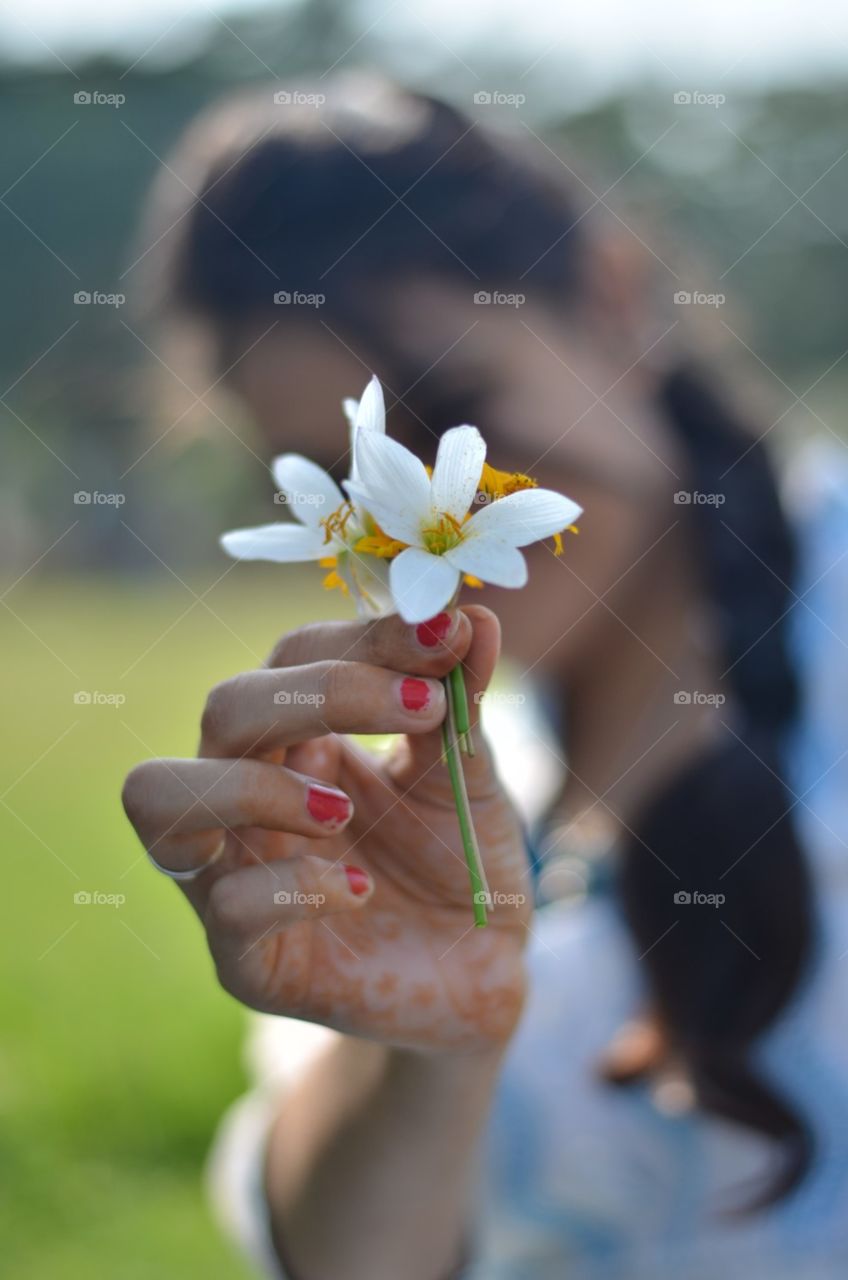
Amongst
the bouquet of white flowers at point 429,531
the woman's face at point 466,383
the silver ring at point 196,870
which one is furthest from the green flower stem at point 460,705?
the woman's face at point 466,383

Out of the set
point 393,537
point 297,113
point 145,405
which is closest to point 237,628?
point 145,405

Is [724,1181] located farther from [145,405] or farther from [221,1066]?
[221,1066]

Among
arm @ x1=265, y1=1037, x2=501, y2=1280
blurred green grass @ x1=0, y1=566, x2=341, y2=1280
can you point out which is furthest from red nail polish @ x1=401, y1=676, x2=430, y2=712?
blurred green grass @ x1=0, y1=566, x2=341, y2=1280

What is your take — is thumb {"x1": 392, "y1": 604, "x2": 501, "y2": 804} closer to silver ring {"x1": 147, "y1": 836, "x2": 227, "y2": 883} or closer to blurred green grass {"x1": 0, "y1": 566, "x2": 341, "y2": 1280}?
silver ring {"x1": 147, "y1": 836, "x2": 227, "y2": 883}

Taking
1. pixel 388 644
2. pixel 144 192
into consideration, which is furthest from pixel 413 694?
pixel 144 192

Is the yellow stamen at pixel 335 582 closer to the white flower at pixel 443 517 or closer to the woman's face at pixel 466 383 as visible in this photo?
the white flower at pixel 443 517

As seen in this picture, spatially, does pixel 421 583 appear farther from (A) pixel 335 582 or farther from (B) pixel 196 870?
(B) pixel 196 870
